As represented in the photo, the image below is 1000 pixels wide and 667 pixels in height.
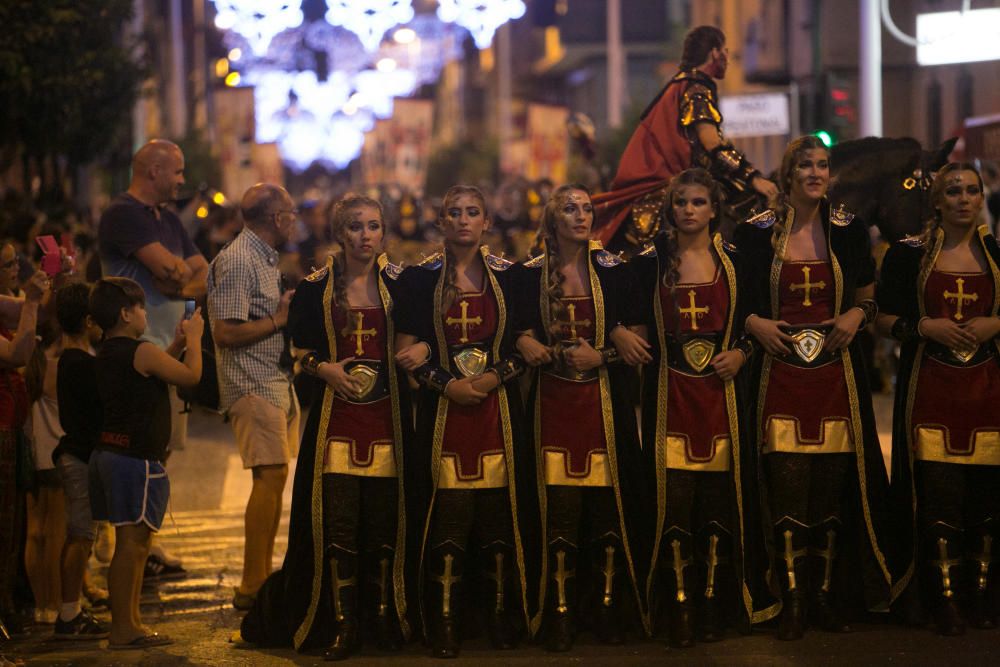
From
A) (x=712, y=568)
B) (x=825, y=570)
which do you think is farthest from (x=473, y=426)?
(x=825, y=570)

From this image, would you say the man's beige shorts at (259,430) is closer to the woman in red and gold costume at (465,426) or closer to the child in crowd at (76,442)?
the child in crowd at (76,442)

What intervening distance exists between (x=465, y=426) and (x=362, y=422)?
0.48 m

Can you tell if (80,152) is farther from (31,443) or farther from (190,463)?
(31,443)

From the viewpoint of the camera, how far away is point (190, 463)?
14016 millimetres

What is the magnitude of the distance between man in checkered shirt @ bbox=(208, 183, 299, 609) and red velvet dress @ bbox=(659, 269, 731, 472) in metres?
2.01

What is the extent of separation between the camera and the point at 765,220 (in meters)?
7.55

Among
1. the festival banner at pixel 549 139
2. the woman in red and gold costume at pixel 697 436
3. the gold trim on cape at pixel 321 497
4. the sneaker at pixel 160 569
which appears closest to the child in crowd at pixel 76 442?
the gold trim on cape at pixel 321 497

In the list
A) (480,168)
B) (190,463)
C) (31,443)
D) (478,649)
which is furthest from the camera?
(480,168)

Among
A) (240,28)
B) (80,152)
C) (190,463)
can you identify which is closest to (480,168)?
(240,28)

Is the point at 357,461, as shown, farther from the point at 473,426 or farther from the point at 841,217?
the point at 841,217

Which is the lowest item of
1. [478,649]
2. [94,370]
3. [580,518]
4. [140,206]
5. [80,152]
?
[478,649]

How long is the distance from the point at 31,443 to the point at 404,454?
2094 millimetres

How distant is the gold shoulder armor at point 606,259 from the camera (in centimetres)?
732

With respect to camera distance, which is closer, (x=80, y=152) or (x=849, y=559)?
(x=849, y=559)
